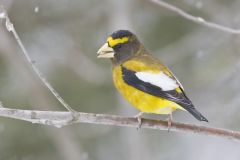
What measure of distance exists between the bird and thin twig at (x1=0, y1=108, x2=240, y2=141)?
0.08 meters

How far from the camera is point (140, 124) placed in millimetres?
4492

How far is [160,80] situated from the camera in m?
4.75

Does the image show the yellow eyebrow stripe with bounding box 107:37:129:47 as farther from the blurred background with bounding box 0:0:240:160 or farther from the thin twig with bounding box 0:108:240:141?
the blurred background with bounding box 0:0:240:160

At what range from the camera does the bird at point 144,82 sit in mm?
4625

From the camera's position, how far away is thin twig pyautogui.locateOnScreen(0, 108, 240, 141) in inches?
163

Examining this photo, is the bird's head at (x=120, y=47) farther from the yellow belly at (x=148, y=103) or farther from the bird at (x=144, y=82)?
the yellow belly at (x=148, y=103)

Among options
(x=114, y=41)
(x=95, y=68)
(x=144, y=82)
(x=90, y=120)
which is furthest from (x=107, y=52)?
(x=95, y=68)

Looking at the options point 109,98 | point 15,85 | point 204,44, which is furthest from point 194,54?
point 15,85

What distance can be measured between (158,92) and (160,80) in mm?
127

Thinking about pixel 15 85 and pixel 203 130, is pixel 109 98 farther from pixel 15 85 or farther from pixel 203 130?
pixel 203 130

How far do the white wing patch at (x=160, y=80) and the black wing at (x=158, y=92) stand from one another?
26mm

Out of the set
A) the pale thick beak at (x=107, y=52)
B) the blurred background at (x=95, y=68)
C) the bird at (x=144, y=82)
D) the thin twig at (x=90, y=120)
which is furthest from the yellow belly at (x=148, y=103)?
the blurred background at (x=95, y=68)

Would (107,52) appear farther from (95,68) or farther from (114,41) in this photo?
(95,68)

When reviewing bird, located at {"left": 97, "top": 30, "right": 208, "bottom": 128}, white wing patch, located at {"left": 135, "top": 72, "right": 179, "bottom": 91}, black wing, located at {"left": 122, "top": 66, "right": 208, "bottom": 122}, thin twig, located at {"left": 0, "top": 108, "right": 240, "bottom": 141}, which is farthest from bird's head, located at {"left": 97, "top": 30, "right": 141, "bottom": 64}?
thin twig, located at {"left": 0, "top": 108, "right": 240, "bottom": 141}
